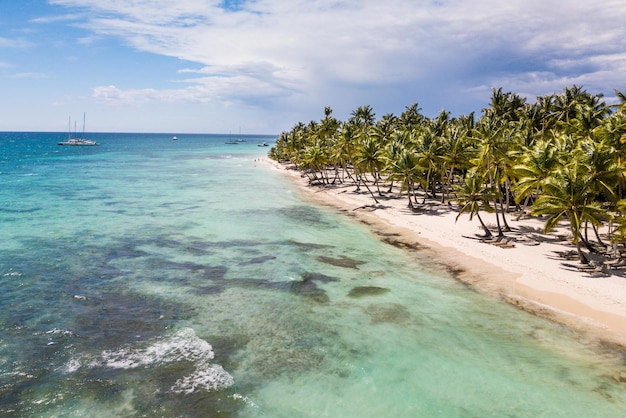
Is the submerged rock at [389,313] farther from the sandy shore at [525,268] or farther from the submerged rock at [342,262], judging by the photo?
the submerged rock at [342,262]

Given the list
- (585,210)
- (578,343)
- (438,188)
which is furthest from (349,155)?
(578,343)

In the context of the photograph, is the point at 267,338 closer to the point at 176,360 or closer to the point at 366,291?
the point at 176,360

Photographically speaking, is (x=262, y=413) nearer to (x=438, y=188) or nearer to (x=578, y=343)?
(x=578, y=343)

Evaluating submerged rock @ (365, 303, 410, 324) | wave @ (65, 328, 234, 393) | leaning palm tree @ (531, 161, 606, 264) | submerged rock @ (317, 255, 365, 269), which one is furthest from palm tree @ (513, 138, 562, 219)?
wave @ (65, 328, 234, 393)

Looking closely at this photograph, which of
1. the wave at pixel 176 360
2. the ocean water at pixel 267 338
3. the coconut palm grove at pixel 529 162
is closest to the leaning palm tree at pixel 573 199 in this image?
the coconut palm grove at pixel 529 162

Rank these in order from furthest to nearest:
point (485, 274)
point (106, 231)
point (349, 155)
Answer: point (349, 155) < point (106, 231) < point (485, 274)
